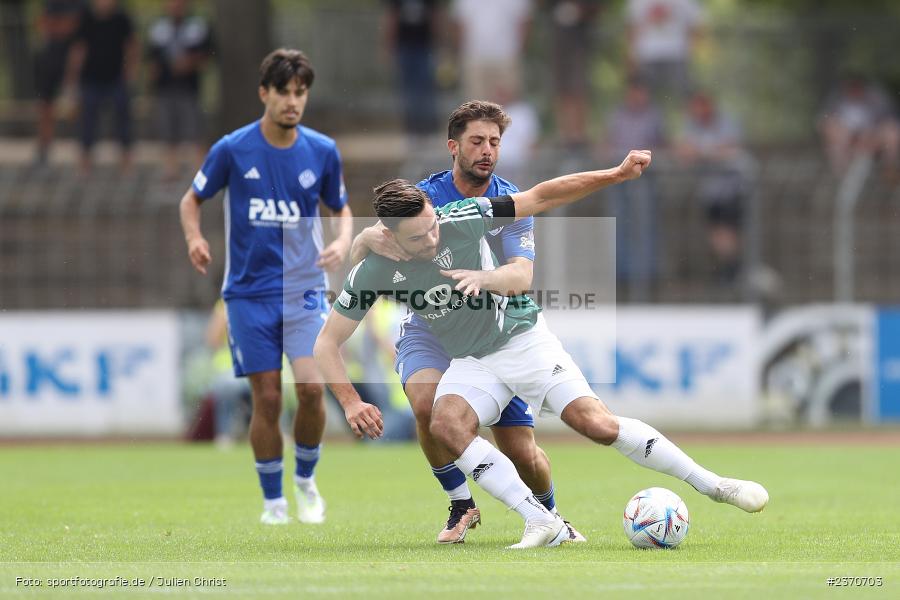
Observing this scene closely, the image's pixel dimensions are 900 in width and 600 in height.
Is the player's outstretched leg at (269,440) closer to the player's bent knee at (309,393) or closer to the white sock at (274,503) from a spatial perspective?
the white sock at (274,503)

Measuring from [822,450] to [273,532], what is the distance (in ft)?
30.1

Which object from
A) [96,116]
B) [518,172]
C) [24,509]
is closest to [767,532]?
[24,509]

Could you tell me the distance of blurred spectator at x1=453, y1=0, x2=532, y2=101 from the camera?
2122cm

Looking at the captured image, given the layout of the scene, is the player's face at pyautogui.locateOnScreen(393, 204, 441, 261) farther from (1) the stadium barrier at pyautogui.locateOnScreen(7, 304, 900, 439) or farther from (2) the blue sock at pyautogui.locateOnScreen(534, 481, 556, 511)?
(1) the stadium barrier at pyautogui.locateOnScreen(7, 304, 900, 439)

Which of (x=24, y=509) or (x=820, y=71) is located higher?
(x=820, y=71)

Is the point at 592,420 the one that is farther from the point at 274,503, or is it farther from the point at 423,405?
the point at 274,503

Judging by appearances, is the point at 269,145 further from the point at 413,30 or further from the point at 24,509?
the point at 413,30

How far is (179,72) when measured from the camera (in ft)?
70.3

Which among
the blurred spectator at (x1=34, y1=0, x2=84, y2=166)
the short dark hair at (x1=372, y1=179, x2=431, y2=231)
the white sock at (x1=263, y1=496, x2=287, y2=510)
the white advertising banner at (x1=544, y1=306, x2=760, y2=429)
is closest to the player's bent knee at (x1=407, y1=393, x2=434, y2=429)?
the short dark hair at (x1=372, y1=179, x2=431, y2=231)

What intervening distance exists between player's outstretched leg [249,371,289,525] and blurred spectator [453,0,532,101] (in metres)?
12.0

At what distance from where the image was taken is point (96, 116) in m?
21.5

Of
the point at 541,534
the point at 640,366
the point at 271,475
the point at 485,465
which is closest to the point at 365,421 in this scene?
the point at 485,465

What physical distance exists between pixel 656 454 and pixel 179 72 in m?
14.9

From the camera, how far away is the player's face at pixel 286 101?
9516 mm
